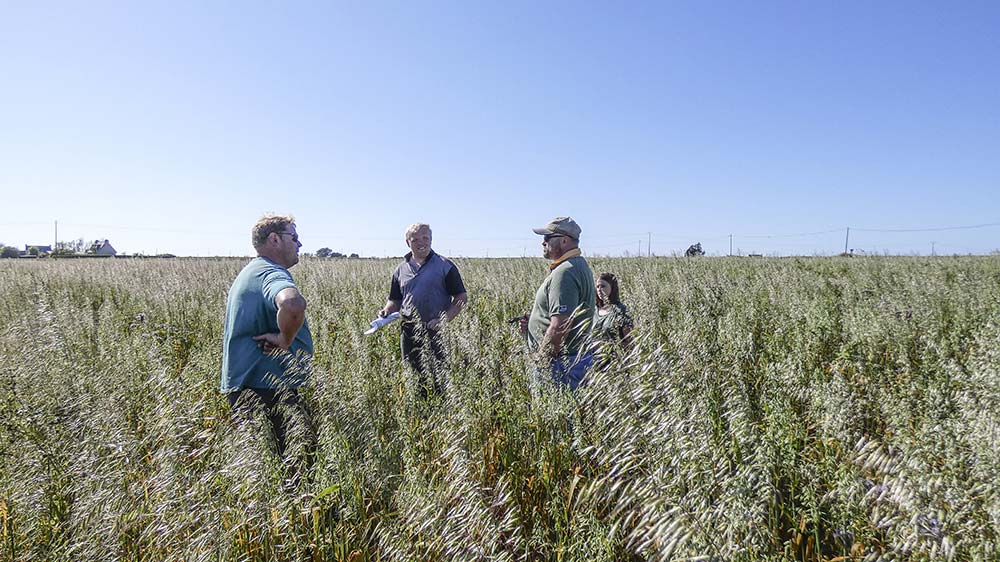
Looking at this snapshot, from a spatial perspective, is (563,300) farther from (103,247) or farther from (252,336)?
(103,247)

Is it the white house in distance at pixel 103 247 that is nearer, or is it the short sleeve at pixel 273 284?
the short sleeve at pixel 273 284

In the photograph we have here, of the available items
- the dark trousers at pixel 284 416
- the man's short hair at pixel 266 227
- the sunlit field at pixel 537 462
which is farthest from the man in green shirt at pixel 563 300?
the man's short hair at pixel 266 227

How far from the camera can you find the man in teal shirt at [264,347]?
308 centimetres

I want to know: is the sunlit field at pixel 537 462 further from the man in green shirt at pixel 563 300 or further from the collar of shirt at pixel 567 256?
the collar of shirt at pixel 567 256

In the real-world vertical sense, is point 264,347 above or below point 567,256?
below

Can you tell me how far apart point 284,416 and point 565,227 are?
8.82 ft

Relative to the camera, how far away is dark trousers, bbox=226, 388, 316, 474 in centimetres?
271

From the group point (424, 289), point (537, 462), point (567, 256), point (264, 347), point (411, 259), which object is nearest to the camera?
point (537, 462)

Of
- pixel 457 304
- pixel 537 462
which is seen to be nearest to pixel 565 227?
pixel 457 304

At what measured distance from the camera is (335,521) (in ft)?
8.79

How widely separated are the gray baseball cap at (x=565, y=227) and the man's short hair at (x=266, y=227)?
218 centimetres

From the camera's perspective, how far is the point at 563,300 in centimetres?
402

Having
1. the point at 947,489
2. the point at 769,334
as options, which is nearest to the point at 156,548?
the point at 947,489

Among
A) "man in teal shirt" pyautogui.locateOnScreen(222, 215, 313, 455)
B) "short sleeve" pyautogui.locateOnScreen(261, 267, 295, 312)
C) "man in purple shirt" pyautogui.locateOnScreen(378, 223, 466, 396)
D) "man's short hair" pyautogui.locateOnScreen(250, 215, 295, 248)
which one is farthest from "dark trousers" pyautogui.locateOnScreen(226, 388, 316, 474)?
"man in purple shirt" pyautogui.locateOnScreen(378, 223, 466, 396)
